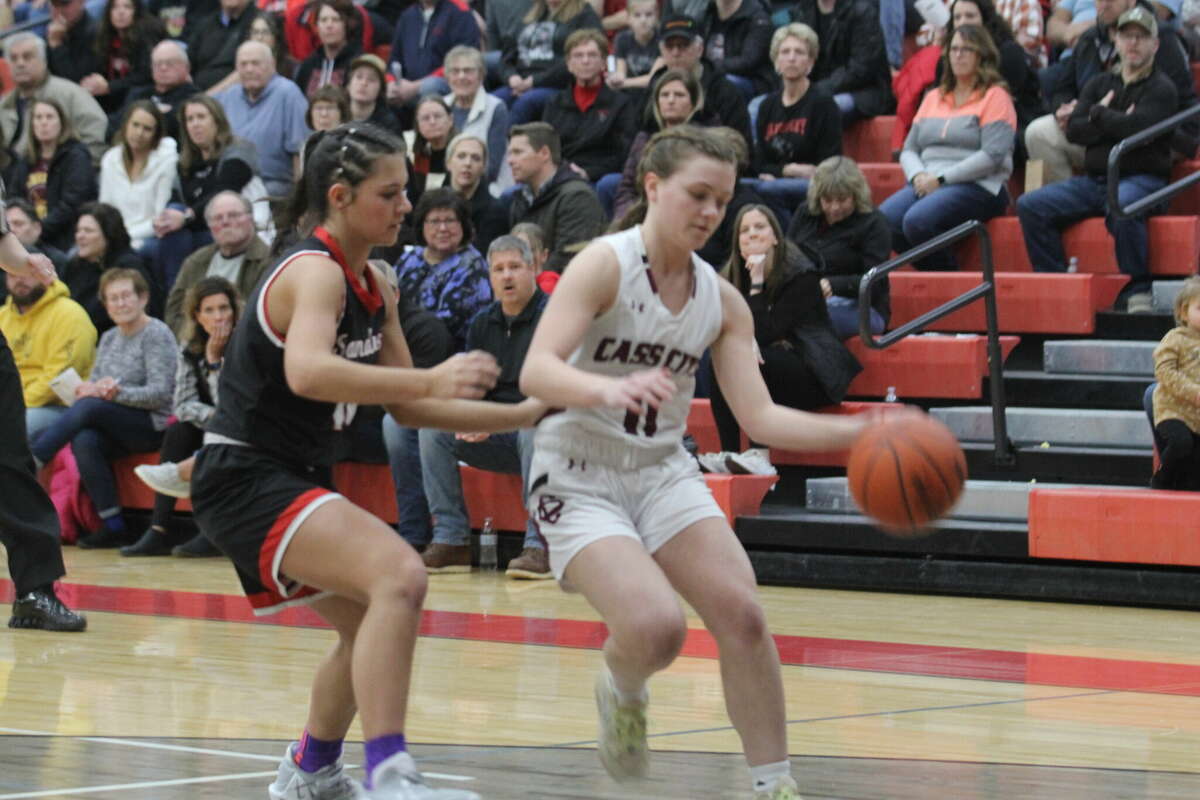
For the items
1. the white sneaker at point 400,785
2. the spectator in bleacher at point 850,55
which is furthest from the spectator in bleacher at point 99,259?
the white sneaker at point 400,785

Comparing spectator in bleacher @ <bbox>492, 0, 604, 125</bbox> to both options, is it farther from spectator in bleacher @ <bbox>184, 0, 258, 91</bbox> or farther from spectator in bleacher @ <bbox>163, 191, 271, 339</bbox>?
spectator in bleacher @ <bbox>184, 0, 258, 91</bbox>

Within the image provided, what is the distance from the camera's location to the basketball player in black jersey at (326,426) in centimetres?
384

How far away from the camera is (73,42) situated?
14.0 meters

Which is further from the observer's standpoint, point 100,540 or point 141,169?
point 141,169

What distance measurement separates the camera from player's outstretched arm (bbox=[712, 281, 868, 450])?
414 cm

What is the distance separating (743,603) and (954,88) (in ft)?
22.3

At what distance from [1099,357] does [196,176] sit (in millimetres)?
5515

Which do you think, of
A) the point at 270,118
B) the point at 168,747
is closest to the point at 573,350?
the point at 168,747

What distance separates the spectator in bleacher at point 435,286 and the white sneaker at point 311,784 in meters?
5.13

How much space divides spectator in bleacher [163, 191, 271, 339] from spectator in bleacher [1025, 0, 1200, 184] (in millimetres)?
4360

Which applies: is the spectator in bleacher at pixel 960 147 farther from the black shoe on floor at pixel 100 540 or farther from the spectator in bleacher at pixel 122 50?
the spectator in bleacher at pixel 122 50

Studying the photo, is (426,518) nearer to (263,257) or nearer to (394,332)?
(263,257)

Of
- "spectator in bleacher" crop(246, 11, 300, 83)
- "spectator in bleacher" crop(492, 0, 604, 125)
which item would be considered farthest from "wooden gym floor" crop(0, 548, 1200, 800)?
"spectator in bleacher" crop(246, 11, 300, 83)

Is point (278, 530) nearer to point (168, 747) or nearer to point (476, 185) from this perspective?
point (168, 747)
